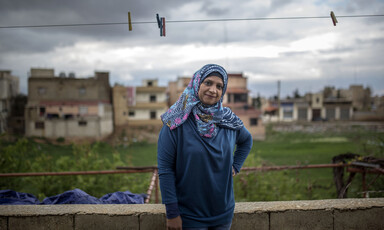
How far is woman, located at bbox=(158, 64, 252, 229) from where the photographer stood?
177 centimetres

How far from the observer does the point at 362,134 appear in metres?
32.6

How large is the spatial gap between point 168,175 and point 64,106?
3187 centimetres

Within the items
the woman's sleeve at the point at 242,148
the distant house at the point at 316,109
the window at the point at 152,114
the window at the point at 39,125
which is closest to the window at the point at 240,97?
the window at the point at 152,114

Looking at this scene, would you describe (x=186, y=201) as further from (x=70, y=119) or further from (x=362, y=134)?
(x=362, y=134)

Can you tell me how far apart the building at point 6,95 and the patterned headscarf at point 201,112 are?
32.6 meters

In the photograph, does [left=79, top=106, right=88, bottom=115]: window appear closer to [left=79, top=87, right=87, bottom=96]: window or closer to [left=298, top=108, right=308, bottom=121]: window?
[left=79, top=87, right=87, bottom=96]: window

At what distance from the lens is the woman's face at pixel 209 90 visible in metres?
1.87

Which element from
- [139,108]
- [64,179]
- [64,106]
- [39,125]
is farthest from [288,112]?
[64,179]

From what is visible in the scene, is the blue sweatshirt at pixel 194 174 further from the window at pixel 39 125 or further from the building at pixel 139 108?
the window at pixel 39 125

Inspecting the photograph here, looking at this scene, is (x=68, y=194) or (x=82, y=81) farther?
(x=82, y=81)

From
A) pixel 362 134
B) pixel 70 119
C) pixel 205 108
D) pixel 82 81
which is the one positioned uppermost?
pixel 82 81

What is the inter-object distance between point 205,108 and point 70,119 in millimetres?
31877

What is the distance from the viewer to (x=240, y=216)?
2.34 metres

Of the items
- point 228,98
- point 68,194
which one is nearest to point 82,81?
point 228,98
